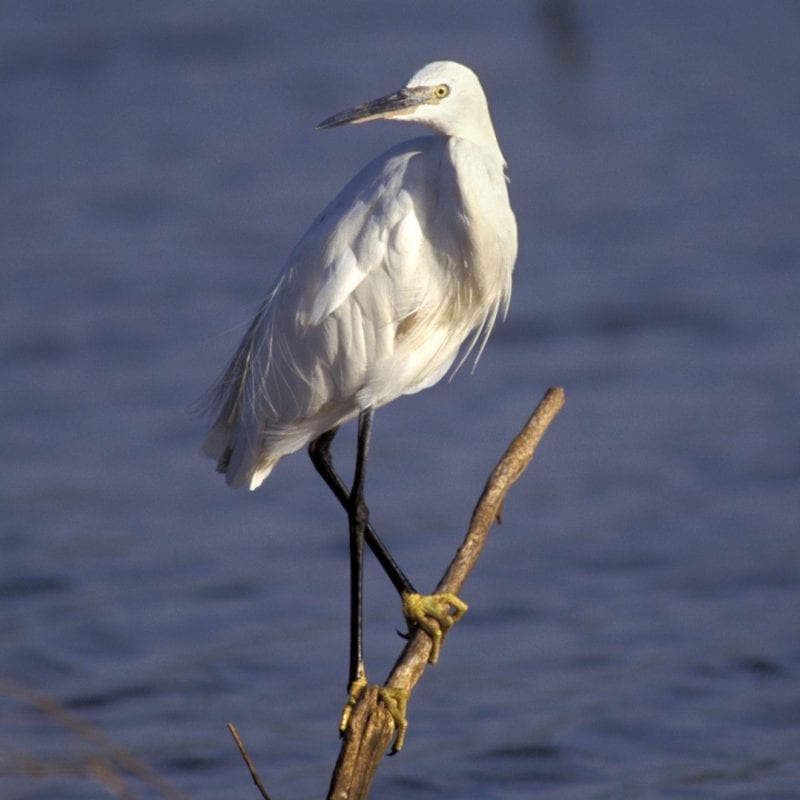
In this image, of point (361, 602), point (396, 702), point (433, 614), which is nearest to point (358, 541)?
point (361, 602)

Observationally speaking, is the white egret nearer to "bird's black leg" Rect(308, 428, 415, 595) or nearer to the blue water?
"bird's black leg" Rect(308, 428, 415, 595)

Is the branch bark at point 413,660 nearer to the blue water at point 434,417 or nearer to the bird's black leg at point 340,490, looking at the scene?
the bird's black leg at point 340,490

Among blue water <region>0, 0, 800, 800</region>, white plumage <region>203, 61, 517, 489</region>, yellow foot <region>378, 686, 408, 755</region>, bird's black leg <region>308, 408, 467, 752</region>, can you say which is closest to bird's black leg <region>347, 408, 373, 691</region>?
bird's black leg <region>308, 408, 467, 752</region>

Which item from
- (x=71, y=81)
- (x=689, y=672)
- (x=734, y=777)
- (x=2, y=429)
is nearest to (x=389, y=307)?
(x=734, y=777)

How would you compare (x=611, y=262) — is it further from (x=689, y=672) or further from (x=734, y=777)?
(x=734, y=777)

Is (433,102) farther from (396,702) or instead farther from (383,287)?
(396,702)

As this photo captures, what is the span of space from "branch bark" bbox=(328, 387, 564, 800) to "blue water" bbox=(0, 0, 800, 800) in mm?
2093

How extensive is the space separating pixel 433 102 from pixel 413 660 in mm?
1504

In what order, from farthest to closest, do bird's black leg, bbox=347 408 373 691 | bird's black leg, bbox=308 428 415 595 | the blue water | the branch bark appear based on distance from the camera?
the blue water
bird's black leg, bbox=308 428 415 595
bird's black leg, bbox=347 408 373 691
the branch bark

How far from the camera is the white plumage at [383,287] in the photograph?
4887 mm

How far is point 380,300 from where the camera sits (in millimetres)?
5195

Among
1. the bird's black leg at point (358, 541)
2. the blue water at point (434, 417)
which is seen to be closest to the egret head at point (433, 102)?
the bird's black leg at point (358, 541)

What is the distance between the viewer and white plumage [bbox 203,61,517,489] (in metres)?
4.89

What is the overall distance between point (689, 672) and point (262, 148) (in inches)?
305
